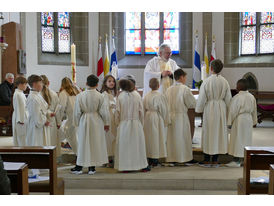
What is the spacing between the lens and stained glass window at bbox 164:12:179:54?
48.8ft

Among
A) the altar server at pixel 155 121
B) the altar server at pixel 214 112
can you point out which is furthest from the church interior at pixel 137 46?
the altar server at pixel 155 121

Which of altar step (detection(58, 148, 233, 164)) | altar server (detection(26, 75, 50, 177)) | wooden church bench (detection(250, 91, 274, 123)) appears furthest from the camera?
wooden church bench (detection(250, 91, 274, 123))

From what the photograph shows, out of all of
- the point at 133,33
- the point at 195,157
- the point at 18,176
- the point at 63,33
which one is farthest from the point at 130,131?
the point at 133,33

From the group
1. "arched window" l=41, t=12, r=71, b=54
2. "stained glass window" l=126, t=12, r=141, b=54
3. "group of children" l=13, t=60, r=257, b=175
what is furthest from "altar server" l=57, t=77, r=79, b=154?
"stained glass window" l=126, t=12, r=141, b=54

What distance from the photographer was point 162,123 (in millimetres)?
6422

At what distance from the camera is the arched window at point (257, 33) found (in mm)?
13781

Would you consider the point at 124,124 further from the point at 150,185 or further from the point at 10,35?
the point at 10,35

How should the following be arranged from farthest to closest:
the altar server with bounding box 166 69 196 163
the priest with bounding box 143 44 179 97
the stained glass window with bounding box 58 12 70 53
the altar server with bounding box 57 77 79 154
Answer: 1. the stained glass window with bounding box 58 12 70 53
2. the priest with bounding box 143 44 179 97
3. the altar server with bounding box 57 77 79 154
4. the altar server with bounding box 166 69 196 163

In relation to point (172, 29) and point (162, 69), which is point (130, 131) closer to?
point (162, 69)

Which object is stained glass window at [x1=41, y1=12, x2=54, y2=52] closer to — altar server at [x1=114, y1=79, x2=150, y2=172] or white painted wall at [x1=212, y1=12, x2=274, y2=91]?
white painted wall at [x1=212, y1=12, x2=274, y2=91]

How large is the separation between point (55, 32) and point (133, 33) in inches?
116

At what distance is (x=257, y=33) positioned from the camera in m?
14.0

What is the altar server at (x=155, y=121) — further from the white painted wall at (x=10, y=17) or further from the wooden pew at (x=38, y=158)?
the white painted wall at (x=10, y=17)

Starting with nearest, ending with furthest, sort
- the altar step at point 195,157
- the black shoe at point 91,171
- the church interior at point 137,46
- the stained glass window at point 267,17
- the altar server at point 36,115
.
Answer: the altar server at point 36,115 → the black shoe at point 91,171 → the altar step at point 195,157 → the church interior at point 137,46 → the stained glass window at point 267,17
